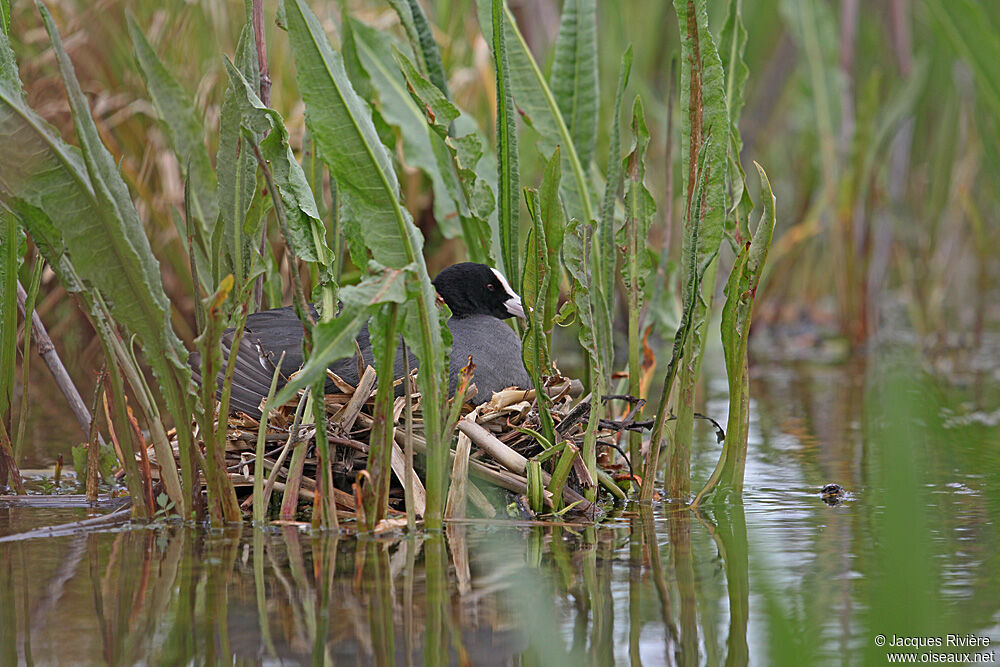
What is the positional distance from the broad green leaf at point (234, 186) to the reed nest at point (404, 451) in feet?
0.91

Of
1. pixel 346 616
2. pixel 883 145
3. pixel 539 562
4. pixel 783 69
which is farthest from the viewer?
pixel 783 69

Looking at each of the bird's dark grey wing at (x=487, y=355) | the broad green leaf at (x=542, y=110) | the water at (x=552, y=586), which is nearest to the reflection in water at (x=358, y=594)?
the water at (x=552, y=586)

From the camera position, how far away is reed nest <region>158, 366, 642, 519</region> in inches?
81.8

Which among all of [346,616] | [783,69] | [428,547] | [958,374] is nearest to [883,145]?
[958,374]

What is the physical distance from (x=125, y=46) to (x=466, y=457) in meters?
2.81

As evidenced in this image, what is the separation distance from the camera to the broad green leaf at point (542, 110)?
2598 millimetres

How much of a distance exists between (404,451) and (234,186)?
1.91 feet

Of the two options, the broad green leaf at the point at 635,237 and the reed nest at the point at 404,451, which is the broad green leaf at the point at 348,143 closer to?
the reed nest at the point at 404,451

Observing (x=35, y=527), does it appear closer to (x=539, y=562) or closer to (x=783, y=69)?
(x=539, y=562)

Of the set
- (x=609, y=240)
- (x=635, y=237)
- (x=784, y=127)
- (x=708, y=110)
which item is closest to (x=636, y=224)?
(x=635, y=237)

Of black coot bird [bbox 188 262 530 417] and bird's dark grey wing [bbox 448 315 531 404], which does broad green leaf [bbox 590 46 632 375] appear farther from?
bird's dark grey wing [bbox 448 315 531 404]

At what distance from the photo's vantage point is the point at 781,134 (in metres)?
7.12

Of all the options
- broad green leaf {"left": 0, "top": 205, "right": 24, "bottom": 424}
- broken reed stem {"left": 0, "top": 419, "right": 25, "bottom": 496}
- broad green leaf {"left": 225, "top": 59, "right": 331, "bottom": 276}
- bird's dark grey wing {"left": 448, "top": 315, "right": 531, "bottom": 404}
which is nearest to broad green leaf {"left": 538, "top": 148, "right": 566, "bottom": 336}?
bird's dark grey wing {"left": 448, "top": 315, "right": 531, "bottom": 404}

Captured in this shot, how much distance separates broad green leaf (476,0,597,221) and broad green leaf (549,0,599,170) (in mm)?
56
